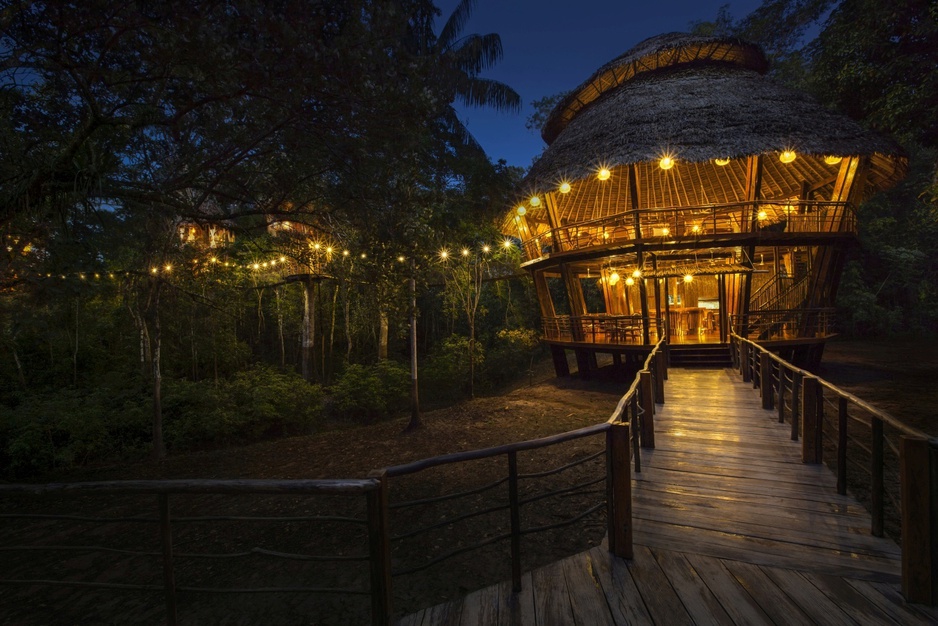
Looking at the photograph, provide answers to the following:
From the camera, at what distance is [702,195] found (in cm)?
1822

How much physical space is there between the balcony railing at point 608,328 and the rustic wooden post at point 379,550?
11.9 m

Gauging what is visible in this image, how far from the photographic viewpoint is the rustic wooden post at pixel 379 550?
2.19 metres

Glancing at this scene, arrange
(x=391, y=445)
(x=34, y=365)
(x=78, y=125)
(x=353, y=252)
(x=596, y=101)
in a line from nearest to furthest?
(x=78, y=125), (x=353, y=252), (x=391, y=445), (x=34, y=365), (x=596, y=101)

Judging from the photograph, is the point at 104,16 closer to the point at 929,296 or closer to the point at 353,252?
the point at 353,252

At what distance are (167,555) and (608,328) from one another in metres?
13.3

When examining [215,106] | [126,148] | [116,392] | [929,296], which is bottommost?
[116,392]

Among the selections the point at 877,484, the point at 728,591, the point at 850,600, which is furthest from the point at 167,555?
the point at 877,484

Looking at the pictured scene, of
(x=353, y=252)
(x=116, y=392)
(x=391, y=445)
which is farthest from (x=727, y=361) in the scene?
(x=116, y=392)

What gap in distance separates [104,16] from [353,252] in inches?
154

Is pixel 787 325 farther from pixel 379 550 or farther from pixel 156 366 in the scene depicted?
pixel 156 366

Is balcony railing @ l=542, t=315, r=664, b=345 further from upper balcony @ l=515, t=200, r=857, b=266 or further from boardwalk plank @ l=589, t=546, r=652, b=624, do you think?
boardwalk plank @ l=589, t=546, r=652, b=624

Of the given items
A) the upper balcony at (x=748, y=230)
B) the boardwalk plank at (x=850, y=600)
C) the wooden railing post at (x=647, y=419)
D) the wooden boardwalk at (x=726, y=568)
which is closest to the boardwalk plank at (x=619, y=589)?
the wooden boardwalk at (x=726, y=568)

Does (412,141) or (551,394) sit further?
(551,394)

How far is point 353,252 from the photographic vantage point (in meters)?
6.93
